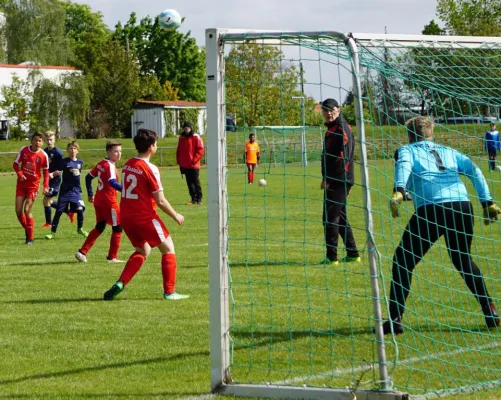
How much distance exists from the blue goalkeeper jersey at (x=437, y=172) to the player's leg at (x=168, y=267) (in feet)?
8.83

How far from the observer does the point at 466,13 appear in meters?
66.6

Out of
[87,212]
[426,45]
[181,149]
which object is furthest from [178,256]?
[181,149]

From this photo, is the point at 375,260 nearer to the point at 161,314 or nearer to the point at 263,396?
the point at 263,396

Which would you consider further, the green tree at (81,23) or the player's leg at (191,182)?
the green tree at (81,23)

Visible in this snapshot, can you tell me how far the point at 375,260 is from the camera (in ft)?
18.0

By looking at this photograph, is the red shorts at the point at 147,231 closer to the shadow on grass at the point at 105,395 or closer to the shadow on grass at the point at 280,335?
the shadow on grass at the point at 280,335

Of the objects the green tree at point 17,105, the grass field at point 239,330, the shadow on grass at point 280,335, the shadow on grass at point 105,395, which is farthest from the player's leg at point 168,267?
the green tree at point 17,105

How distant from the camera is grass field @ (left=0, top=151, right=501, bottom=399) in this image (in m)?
6.16

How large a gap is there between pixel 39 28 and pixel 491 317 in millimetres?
68019

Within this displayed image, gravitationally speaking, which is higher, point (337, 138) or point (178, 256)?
point (337, 138)

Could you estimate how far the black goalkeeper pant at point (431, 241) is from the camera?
24.0ft

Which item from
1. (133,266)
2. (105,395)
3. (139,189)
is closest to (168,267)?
(133,266)

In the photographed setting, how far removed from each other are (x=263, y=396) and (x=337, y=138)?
5361mm

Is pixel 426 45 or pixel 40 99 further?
pixel 40 99
